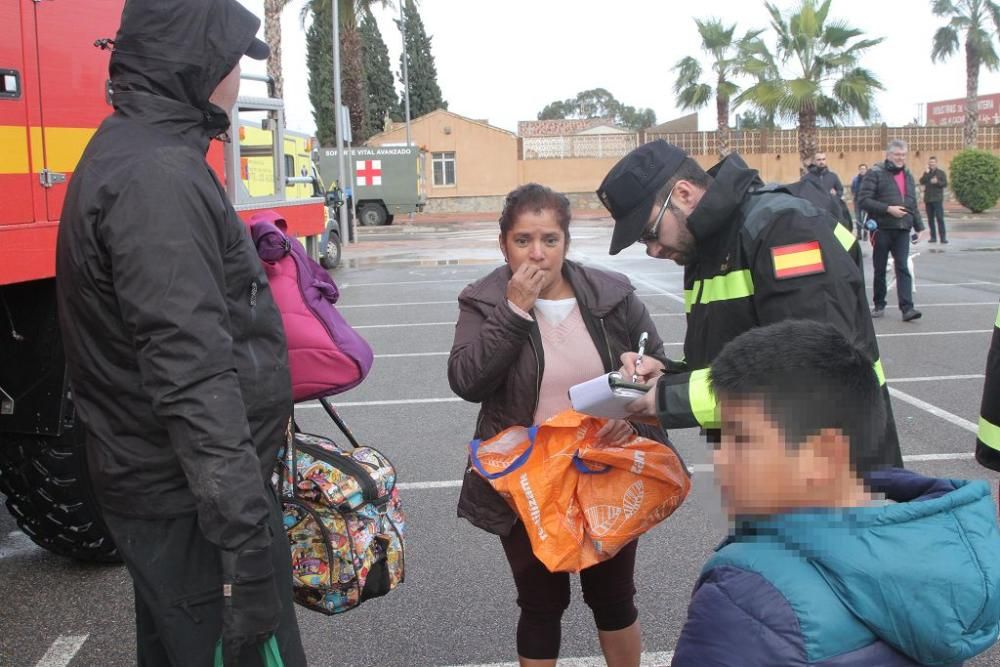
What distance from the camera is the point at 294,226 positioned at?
610 centimetres

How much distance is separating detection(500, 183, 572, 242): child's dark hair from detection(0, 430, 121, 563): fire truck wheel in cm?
206

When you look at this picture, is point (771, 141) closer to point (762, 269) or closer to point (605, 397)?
point (762, 269)

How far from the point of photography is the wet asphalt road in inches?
138

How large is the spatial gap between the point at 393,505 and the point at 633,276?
13.5 metres

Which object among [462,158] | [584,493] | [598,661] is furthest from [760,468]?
[462,158]

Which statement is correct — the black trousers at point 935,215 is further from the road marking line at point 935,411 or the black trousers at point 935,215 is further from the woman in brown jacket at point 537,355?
the woman in brown jacket at point 537,355

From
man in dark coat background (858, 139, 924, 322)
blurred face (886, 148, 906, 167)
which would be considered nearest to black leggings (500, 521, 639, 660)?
man in dark coat background (858, 139, 924, 322)

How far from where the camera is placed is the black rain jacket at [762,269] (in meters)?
2.24

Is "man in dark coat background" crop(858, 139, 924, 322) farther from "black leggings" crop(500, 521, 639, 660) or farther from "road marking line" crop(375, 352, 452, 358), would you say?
"black leggings" crop(500, 521, 639, 660)

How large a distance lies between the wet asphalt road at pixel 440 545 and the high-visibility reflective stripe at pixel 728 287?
43 cm

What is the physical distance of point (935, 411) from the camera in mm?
6570

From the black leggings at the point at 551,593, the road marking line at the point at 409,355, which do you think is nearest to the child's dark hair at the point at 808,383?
the black leggings at the point at 551,593

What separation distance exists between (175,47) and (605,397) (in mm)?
1180

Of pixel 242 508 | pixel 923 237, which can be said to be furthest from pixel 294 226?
pixel 923 237
